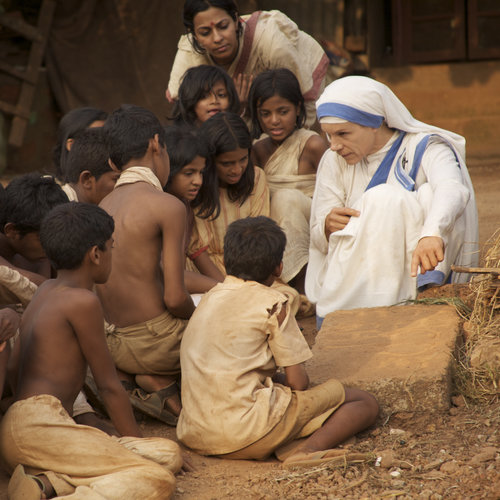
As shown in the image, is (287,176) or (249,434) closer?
(249,434)

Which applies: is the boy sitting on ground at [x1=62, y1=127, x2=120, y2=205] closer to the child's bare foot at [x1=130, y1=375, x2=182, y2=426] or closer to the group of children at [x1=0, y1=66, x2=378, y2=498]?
the group of children at [x1=0, y1=66, x2=378, y2=498]

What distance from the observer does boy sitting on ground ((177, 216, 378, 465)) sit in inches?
126

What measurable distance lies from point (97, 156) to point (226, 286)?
1.64 meters

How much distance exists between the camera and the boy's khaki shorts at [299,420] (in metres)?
3.23

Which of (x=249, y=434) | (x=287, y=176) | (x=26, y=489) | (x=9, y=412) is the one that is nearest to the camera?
(x=26, y=489)

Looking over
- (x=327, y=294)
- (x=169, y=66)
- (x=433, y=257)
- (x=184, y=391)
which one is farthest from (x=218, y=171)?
(x=169, y=66)

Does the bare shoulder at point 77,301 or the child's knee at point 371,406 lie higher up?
the bare shoulder at point 77,301

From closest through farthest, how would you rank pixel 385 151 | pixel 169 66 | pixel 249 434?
pixel 249 434, pixel 385 151, pixel 169 66

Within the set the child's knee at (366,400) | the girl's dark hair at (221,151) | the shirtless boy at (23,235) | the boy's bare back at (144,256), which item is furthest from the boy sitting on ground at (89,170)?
the child's knee at (366,400)

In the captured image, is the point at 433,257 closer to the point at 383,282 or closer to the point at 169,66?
the point at 383,282

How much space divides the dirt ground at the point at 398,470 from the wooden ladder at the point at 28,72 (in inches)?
301

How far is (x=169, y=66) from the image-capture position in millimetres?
10742

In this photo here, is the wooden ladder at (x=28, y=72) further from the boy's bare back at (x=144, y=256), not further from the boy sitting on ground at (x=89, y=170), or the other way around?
the boy's bare back at (x=144, y=256)

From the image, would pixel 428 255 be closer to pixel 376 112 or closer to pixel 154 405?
pixel 376 112
